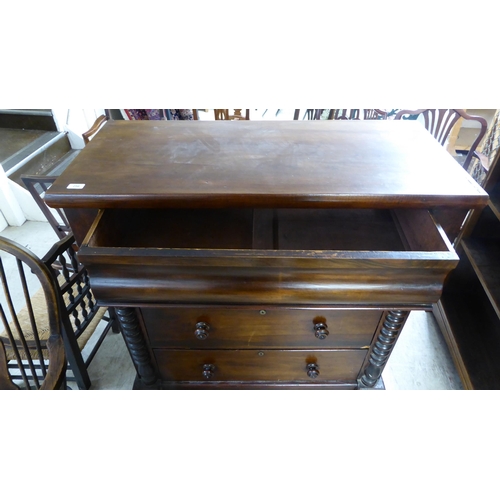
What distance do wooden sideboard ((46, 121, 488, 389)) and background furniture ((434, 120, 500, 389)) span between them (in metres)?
0.40

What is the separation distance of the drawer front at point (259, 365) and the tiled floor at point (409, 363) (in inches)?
10.8

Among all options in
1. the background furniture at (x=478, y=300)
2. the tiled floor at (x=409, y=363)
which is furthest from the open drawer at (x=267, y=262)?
the tiled floor at (x=409, y=363)

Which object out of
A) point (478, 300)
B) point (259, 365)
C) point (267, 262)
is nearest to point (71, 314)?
point (259, 365)

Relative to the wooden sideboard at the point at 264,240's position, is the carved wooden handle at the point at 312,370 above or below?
below

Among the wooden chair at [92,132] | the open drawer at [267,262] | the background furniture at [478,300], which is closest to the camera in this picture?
the open drawer at [267,262]

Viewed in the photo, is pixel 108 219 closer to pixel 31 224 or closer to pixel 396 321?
pixel 396 321

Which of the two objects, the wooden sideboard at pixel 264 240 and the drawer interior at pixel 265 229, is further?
the drawer interior at pixel 265 229

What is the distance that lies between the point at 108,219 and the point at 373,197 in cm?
64

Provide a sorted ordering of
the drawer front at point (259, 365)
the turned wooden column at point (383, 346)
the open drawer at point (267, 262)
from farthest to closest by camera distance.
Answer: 1. the drawer front at point (259, 365)
2. the turned wooden column at point (383, 346)
3. the open drawer at point (267, 262)

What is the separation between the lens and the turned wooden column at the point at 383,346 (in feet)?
2.93

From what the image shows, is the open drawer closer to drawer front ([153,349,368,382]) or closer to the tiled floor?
drawer front ([153,349,368,382])

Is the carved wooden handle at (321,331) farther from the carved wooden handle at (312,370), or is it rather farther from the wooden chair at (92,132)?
the wooden chair at (92,132)

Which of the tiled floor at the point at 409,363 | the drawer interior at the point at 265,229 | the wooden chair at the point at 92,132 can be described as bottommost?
the tiled floor at the point at 409,363

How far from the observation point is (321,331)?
2.97 feet
